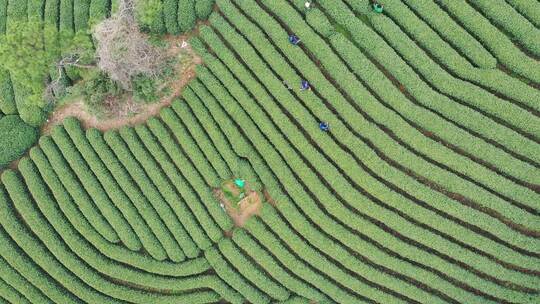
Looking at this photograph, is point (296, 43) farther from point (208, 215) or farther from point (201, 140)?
point (208, 215)

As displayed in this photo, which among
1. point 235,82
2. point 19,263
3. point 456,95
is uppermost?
point 235,82

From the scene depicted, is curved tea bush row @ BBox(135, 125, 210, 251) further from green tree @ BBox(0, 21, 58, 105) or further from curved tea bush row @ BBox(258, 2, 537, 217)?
curved tea bush row @ BBox(258, 2, 537, 217)

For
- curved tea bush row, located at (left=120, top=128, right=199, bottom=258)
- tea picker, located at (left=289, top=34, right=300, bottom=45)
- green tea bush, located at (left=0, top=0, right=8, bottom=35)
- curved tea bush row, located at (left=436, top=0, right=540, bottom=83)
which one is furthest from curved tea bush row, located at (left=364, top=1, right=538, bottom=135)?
green tea bush, located at (left=0, top=0, right=8, bottom=35)

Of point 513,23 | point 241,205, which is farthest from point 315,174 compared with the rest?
point 513,23

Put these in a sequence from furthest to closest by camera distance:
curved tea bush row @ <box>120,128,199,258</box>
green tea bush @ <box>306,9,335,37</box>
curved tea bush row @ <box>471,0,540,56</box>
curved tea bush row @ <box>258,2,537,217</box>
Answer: curved tea bush row @ <box>120,128,199,258</box>
green tea bush @ <box>306,9,335,37</box>
curved tea bush row @ <box>471,0,540,56</box>
curved tea bush row @ <box>258,2,537,217</box>

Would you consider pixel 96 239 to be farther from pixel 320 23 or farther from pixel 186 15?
pixel 320 23

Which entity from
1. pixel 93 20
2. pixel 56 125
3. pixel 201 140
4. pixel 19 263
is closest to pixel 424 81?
pixel 201 140
